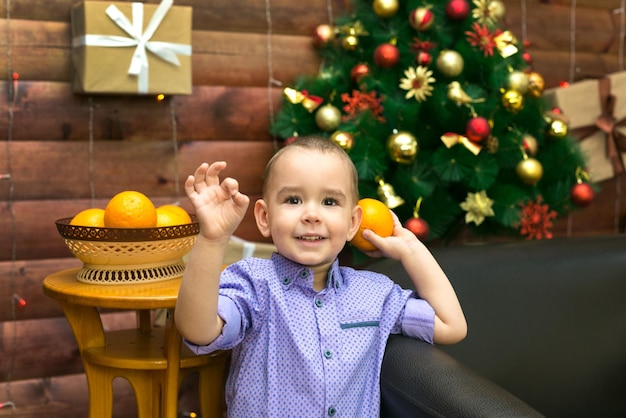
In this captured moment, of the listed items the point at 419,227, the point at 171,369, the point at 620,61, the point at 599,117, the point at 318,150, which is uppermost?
the point at 620,61

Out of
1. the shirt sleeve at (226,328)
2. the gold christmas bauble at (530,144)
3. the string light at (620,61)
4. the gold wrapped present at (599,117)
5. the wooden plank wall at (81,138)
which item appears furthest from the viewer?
the string light at (620,61)

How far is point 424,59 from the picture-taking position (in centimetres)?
226

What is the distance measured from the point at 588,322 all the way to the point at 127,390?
1358 mm

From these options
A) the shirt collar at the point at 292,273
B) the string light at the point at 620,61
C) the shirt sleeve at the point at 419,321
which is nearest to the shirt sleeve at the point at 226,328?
the shirt collar at the point at 292,273

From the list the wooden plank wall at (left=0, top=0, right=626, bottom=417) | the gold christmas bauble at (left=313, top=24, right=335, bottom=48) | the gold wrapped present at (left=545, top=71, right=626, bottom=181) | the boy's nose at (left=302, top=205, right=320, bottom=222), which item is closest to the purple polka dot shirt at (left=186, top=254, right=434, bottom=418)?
the boy's nose at (left=302, top=205, right=320, bottom=222)

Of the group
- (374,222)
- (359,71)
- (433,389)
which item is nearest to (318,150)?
(374,222)

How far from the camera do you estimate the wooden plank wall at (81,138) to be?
6.92 ft

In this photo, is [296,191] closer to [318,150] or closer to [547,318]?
[318,150]

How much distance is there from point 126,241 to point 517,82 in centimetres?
130

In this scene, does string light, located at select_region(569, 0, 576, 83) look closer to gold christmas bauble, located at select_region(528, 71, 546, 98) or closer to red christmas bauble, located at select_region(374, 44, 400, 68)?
gold christmas bauble, located at select_region(528, 71, 546, 98)

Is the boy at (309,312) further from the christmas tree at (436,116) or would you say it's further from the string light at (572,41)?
the string light at (572,41)

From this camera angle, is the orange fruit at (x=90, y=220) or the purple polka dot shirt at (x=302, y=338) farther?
the orange fruit at (x=90, y=220)

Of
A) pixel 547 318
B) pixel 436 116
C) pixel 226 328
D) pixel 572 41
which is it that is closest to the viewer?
pixel 226 328

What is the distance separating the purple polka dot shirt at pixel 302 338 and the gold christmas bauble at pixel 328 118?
0.91 m
